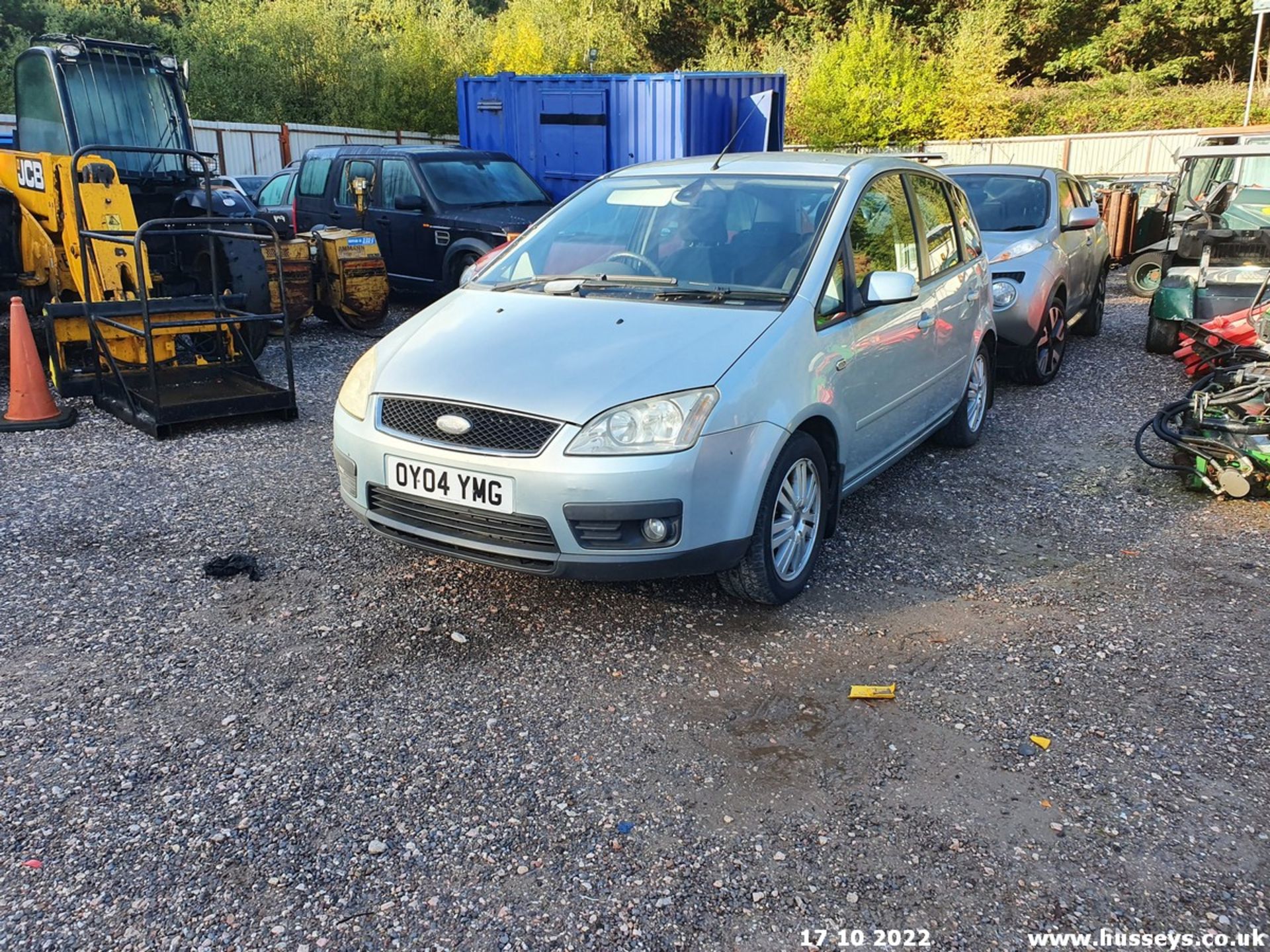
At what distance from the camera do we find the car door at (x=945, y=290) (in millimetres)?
5305

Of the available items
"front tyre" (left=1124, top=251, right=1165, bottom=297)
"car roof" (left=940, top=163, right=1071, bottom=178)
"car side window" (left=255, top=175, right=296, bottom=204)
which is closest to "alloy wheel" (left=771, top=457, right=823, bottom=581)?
"car roof" (left=940, top=163, right=1071, bottom=178)

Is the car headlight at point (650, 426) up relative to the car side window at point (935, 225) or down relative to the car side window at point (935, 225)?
down

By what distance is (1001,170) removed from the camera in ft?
30.6

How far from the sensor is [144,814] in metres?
2.82

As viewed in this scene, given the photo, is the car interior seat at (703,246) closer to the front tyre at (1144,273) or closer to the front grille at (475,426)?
the front grille at (475,426)

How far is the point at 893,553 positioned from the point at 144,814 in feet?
10.9

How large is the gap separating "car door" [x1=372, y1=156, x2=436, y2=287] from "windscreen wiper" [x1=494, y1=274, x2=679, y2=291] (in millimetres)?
6928

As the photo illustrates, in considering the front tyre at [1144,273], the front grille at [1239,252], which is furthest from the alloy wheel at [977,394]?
the front tyre at [1144,273]

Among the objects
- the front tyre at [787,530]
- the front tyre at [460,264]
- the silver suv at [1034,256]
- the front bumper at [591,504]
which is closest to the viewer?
the front bumper at [591,504]

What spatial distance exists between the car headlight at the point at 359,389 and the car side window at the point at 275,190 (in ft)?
33.4

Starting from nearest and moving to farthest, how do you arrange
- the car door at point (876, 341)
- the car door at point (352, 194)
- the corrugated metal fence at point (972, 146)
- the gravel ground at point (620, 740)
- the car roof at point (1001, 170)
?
the gravel ground at point (620, 740), the car door at point (876, 341), the car roof at point (1001, 170), the car door at point (352, 194), the corrugated metal fence at point (972, 146)

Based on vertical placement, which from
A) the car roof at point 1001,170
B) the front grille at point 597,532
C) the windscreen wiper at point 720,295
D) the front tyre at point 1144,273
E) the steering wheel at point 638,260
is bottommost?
the front tyre at point 1144,273

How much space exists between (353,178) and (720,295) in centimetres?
909

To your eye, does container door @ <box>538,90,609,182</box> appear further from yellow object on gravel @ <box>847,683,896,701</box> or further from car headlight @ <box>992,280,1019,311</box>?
Answer: yellow object on gravel @ <box>847,683,896,701</box>
